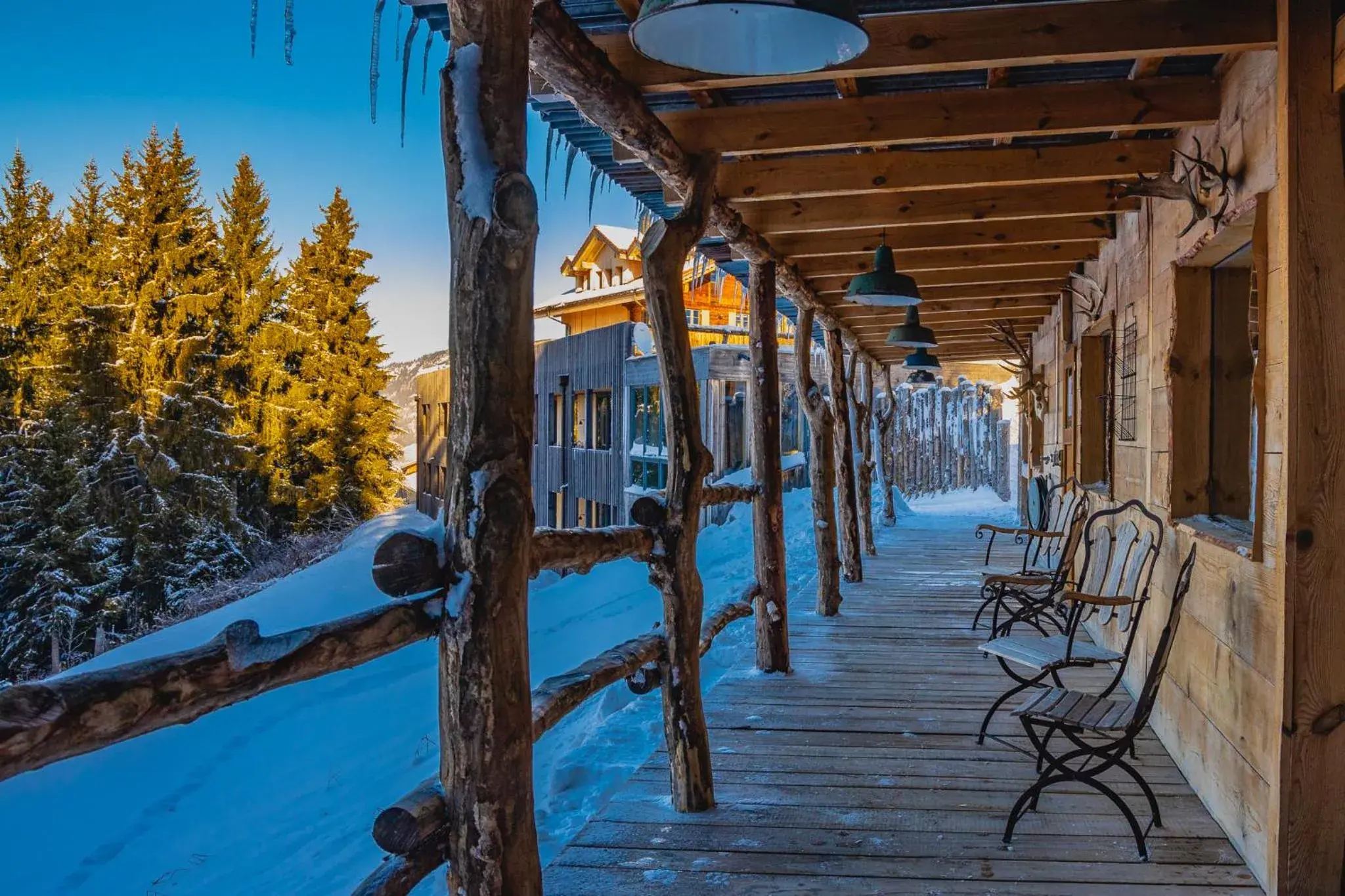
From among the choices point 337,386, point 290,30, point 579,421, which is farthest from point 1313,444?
point 337,386

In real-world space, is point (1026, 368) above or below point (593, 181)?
below

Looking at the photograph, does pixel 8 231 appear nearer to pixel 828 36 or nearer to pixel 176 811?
pixel 176 811

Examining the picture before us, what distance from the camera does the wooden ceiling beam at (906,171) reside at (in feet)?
14.3

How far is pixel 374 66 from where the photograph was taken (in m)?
2.40

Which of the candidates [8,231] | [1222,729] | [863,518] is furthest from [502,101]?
[8,231]

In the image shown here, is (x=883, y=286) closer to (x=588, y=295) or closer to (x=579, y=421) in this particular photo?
(x=579, y=421)

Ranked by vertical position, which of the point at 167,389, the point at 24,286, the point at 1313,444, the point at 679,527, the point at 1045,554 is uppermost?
the point at 24,286

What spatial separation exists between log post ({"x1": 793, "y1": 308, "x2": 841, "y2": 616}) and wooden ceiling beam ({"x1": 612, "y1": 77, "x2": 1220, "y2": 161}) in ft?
9.52

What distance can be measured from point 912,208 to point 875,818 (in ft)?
10.6

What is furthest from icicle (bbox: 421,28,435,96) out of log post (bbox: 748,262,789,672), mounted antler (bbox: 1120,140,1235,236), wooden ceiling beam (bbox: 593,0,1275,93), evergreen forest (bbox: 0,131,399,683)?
evergreen forest (bbox: 0,131,399,683)

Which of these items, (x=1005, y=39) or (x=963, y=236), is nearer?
(x=1005, y=39)

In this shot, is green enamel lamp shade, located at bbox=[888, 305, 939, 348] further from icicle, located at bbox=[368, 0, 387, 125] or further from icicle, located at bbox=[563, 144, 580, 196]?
icicle, located at bbox=[368, 0, 387, 125]

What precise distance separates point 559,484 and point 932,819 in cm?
1567

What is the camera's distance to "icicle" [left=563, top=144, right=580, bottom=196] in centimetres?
360
